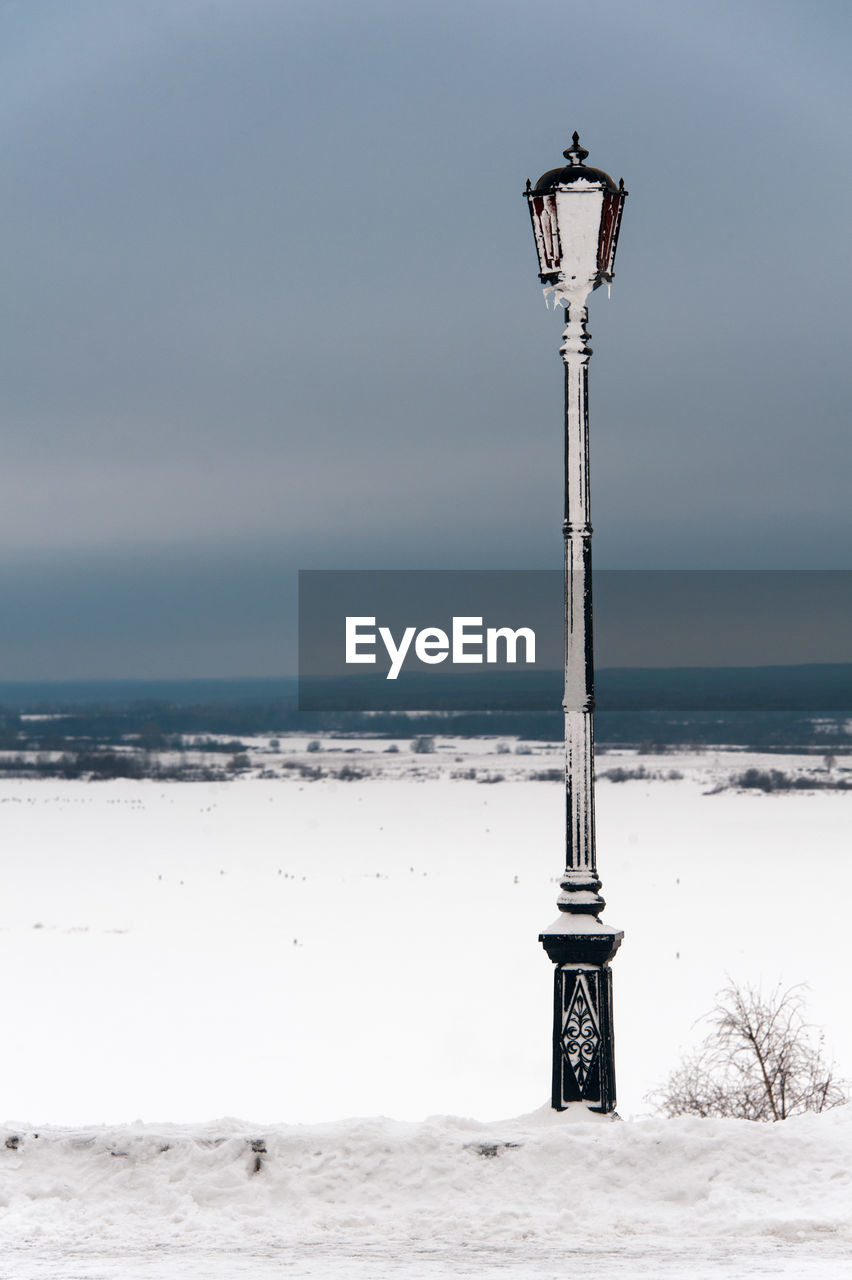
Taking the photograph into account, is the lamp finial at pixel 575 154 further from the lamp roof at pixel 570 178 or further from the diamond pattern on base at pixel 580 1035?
the diamond pattern on base at pixel 580 1035

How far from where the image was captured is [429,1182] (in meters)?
6.95

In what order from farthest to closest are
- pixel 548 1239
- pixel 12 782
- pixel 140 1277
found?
1. pixel 12 782
2. pixel 548 1239
3. pixel 140 1277

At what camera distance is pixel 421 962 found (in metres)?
55.3

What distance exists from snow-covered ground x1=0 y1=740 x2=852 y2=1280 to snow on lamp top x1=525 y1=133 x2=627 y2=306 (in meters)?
5.45

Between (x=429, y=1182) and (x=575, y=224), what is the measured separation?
6051 millimetres

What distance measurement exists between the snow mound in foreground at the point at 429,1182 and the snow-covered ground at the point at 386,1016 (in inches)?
0.6

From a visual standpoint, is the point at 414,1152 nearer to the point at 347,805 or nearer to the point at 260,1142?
the point at 260,1142

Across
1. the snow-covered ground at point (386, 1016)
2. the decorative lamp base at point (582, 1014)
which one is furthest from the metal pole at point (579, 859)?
the snow-covered ground at point (386, 1016)

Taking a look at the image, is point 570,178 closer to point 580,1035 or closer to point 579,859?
point 579,859

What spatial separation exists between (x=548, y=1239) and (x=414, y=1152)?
0.96 m

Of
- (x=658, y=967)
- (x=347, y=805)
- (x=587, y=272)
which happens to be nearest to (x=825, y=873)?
(x=658, y=967)

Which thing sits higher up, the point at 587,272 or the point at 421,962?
the point at 587,272

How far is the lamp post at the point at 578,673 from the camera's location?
820 centimetres

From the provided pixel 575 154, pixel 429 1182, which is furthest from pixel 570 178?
pixel 429 1182
